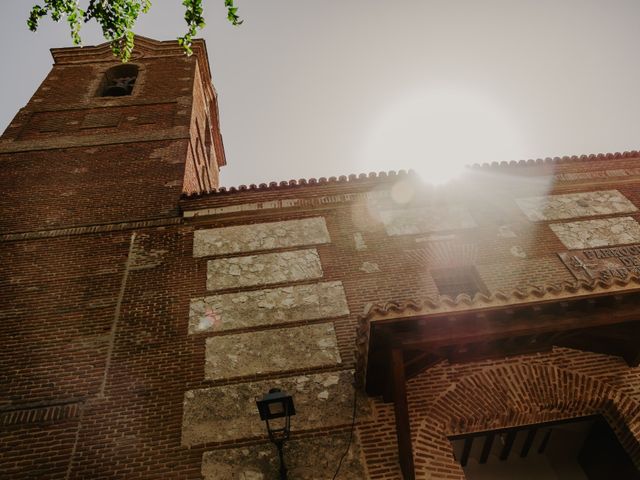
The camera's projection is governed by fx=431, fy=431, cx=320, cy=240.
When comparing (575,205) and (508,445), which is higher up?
(575,205)

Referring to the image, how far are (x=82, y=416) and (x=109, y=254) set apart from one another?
266cm

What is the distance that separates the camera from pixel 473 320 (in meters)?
4.37

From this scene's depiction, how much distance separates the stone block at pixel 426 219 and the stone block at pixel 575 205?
117 centimetres

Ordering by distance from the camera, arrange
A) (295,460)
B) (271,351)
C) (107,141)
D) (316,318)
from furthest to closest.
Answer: (107,141) < (316,318) < (271,351) < (295,460)

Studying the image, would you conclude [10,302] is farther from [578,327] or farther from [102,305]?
[578,327]

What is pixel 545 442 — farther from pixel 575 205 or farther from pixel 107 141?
pixel 107 141

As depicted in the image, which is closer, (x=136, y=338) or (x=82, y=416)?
(x=82, y=416)

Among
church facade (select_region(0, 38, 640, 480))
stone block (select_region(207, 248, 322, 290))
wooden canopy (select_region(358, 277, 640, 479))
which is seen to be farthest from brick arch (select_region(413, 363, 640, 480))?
stone block (select_region(207, 248, 322, 290))

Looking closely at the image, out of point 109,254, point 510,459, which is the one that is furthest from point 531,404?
point 109,254

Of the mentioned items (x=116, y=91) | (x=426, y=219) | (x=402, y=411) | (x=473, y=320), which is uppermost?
(x=116, y=91)

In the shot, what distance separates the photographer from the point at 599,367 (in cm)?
526

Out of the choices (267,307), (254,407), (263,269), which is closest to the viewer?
(254,407)

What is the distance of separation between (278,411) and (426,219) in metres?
4.30

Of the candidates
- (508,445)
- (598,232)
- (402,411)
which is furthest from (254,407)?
(598,232)
